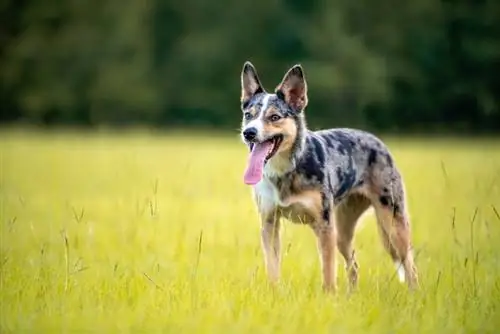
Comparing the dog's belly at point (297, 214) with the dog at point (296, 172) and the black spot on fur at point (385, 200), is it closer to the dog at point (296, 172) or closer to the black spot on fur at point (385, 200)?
the dog at point (296, 172)

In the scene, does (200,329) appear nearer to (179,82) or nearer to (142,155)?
(142,155)

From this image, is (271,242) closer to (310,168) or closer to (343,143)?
(310,168)

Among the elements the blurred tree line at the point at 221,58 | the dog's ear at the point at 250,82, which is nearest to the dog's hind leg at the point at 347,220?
the dog's ear at the point at 250,82

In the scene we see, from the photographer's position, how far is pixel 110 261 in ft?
28.1

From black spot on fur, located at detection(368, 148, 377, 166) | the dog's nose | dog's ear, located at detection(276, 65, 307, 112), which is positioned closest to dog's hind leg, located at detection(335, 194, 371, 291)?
black spot on fur, located at detection(368, 148, 377, 166)

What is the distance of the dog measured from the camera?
725 cm

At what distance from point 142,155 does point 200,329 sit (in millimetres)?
20996

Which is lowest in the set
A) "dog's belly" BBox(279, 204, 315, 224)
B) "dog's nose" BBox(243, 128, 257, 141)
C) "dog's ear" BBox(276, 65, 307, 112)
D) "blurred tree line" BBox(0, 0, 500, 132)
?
"blurred tree line" BBox(0, 0, 500, 132)

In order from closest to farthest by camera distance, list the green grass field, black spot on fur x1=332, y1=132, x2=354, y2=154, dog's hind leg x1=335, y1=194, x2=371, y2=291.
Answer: the green grass field, black spot on fur x1=332, y1=132, x2=354, y2=154, dog's hind leg x1=335, y1=194, x2=371, y2=291

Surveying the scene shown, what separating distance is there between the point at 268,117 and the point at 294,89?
0.45 meters

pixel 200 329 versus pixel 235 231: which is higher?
pixel 200 329

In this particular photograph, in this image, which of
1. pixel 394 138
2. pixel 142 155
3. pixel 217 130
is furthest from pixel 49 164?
pixel 217 130

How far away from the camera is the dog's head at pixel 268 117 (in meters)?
7.09

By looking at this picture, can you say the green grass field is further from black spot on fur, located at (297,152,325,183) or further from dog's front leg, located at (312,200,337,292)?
black spot on fur, located at (297,152,325,183)
